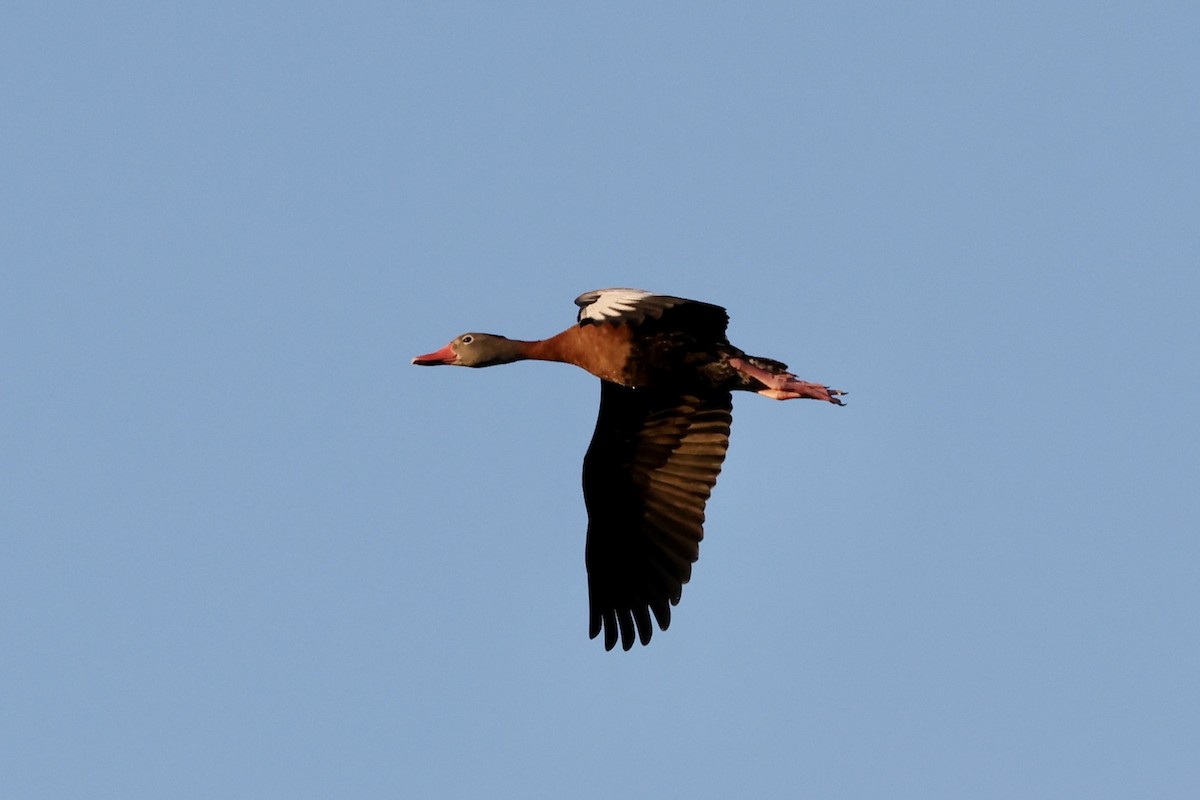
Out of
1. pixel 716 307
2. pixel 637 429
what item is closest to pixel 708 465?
pixel 637 429

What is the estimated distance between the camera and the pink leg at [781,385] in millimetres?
13812

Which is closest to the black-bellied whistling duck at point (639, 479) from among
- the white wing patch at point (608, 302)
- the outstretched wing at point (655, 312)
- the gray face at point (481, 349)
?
the gray face at point (481, 349)

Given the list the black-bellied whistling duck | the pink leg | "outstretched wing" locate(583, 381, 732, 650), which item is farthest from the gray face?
the pink leg

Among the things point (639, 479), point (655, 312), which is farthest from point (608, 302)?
point (639, 479)

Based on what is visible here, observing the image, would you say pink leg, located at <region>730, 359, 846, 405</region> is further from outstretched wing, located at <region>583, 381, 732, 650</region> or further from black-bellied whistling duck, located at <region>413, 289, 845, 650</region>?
outstretched wing, located at <region>583, 381, 732, 650</region>

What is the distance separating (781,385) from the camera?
13.8 metres

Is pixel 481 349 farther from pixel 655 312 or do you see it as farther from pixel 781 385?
pixel 781 385

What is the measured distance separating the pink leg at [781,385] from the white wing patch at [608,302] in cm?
87

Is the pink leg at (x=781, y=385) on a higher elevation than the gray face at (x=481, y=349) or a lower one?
lower

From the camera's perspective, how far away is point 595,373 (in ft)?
46.0

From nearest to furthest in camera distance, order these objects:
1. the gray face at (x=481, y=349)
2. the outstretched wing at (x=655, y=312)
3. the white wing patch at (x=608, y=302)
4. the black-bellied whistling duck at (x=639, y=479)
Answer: the outstretched wing at (x=655, y=312)
the white wing patch at (x=608, y=302)
the gray face at (x=481, y=349)
the black-bellied whistling duck at (x=639, y=479)

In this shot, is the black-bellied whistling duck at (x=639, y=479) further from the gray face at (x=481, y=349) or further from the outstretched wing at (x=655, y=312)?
the outstretched wing at (x=655, y=312)

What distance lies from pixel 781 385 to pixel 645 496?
1776 mm

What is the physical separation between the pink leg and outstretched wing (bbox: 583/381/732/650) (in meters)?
0.86
